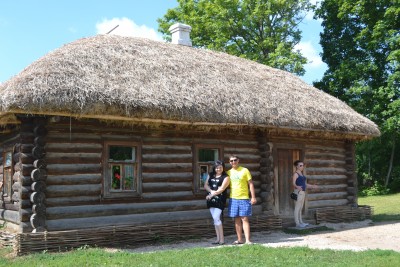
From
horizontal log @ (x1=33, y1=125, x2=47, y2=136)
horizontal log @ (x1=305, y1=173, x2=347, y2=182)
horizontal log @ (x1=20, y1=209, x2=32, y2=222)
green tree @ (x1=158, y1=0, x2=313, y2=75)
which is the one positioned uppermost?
green tree @ (x1=158, y1=0, x2=313, y2=75)

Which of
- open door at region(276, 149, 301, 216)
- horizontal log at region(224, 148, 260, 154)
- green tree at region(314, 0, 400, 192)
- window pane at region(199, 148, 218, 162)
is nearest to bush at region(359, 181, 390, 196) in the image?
green tree at region(314, 0, 400, 192)

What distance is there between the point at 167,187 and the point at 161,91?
2.22 meters

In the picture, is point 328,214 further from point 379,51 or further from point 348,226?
point 379,51

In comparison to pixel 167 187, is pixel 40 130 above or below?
above

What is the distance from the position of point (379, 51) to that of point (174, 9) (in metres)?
14.1

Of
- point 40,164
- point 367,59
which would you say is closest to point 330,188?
point 40,164

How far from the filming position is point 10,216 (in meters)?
10.5

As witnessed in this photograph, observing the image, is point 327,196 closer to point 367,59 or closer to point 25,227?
point 25,227

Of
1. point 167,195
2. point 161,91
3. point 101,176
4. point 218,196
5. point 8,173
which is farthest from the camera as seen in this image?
point 8,173

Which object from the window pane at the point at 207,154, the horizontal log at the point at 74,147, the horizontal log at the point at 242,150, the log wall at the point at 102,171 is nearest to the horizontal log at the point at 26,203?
the log wall at the point at 102,171

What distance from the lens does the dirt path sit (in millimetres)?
9648

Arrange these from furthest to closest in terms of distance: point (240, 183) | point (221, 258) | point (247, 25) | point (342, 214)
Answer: point (247, 25), point (342, 214), point (240, 183), point (221, 258)

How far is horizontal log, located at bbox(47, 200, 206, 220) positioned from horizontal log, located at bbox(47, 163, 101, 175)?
Answer: 70cm

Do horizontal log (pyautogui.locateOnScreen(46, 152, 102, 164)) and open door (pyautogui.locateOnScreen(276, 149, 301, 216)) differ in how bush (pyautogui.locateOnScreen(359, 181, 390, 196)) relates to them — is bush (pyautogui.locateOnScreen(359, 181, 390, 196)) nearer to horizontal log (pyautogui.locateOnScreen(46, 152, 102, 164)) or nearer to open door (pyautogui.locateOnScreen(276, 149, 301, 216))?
open door (pyautogui.locateOnScreen(276, 149, 301, 216))
